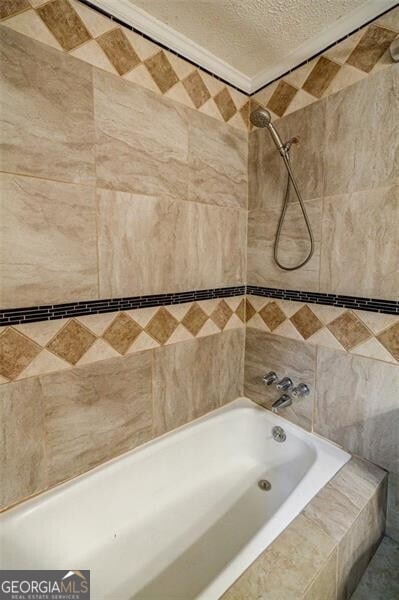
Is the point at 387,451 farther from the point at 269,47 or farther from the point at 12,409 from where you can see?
the point at 269,47

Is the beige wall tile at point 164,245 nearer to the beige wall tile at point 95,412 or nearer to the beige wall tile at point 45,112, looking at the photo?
the beige wall tile at point 45,112

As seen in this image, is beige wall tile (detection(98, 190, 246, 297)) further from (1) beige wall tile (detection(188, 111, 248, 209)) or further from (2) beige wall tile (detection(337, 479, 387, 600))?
(2) beige wall tile (detection(337, 479, 387, 600))

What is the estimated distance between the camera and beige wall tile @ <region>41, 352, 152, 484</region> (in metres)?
1.01

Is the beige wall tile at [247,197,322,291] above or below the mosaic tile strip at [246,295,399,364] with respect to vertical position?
above

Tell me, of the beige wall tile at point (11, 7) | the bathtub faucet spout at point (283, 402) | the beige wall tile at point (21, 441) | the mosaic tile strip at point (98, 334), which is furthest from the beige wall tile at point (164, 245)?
the bathtub faucet spout at point (283, 402)

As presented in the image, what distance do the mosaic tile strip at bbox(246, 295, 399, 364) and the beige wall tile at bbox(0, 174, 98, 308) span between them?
3.01 feet

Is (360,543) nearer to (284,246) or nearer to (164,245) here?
(284,246)

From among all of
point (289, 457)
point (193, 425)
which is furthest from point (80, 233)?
point (289, 457)

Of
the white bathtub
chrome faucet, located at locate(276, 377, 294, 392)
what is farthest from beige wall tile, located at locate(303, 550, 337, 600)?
chrome faucet, located at locate(276, 377, 294, 392)

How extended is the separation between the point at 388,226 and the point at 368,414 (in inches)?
30.4

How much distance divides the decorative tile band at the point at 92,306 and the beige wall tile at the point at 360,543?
1045mm

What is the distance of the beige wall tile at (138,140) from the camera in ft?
3.33

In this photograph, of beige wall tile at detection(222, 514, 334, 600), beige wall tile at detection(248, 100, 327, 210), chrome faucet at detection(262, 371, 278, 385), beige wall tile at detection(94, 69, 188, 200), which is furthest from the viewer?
chrome faucet at detection(262, 371, 278, 385)

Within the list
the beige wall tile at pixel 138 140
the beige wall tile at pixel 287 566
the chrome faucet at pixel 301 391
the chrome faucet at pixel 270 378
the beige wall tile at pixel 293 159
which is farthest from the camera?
the chrome faucet at pixel 270 378
